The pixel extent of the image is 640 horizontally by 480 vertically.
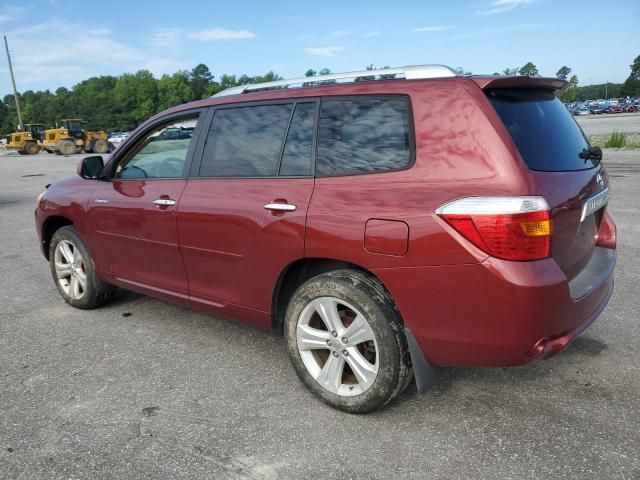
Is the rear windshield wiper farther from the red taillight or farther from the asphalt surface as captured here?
the asphalt surface

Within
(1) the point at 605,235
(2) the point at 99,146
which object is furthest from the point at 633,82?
(1) the point at 605,235

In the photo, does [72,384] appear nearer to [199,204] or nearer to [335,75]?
[199,204]

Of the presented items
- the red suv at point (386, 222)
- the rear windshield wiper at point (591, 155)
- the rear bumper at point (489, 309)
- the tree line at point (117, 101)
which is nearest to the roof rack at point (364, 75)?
the red suv at point (386, 222)

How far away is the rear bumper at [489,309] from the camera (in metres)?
2.28

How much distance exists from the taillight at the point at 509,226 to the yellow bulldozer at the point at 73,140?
36.3 m

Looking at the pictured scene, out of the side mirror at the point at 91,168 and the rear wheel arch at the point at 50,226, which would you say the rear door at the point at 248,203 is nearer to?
the side mirror at the point at 91,168

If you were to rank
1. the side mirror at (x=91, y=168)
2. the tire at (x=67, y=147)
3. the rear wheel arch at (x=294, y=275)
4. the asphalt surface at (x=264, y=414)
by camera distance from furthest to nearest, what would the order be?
the tire at (x=67, y=147)
the side mirror at (x=91, y=168)
the rear wheel arch at (x=294, y=275)
the asphalt surface at (x=264, y=414)

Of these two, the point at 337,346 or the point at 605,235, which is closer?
the point at 337,346

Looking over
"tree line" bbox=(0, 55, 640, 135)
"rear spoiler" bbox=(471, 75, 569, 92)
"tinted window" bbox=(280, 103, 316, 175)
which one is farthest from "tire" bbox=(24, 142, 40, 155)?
"tree line" bbox=(0, 55, 640, 135)

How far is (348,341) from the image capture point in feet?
9.12

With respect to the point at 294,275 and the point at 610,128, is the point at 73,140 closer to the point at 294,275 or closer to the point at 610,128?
the point at 610,128

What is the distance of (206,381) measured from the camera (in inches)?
127

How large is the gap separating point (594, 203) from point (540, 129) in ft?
1.77

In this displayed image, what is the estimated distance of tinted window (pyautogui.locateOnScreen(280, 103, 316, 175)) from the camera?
2.97m
